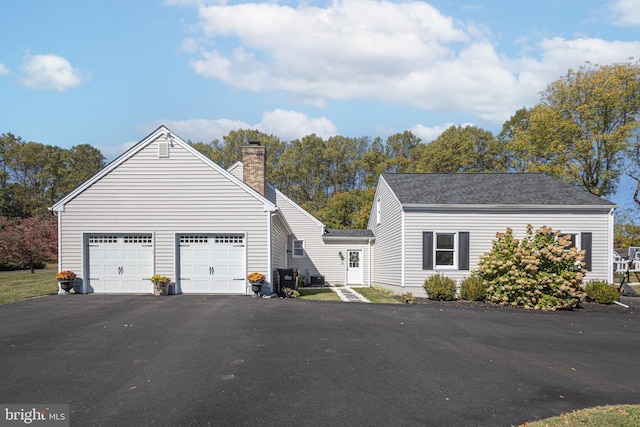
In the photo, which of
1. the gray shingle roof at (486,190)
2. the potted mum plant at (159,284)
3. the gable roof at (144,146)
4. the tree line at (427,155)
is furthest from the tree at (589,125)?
the potted mum plant at (159,284)

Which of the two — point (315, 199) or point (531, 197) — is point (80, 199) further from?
point (315, 199)

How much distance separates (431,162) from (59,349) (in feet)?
125

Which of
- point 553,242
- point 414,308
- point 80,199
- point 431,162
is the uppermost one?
point 431,162

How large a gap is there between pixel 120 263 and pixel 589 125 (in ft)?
105

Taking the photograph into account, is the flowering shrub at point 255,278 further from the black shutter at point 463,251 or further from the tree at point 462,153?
the tree at point 462,153

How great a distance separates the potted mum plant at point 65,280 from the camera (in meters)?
14.8

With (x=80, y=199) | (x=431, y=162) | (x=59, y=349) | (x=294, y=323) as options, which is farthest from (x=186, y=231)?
(x=431, y=162)

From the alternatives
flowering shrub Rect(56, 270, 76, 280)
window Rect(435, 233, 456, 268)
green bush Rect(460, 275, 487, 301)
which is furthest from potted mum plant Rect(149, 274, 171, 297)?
green bush Rect(460, 275, 487, 301)

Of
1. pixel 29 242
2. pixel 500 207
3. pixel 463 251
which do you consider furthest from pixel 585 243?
pixel 29 242

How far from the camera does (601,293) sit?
15469 millimetres

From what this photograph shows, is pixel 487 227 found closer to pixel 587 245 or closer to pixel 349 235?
pixel 587 245

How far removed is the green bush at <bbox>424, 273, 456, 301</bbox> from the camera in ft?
52.1

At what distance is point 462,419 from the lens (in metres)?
4.73

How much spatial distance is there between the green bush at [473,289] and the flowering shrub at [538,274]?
1.37 feet
